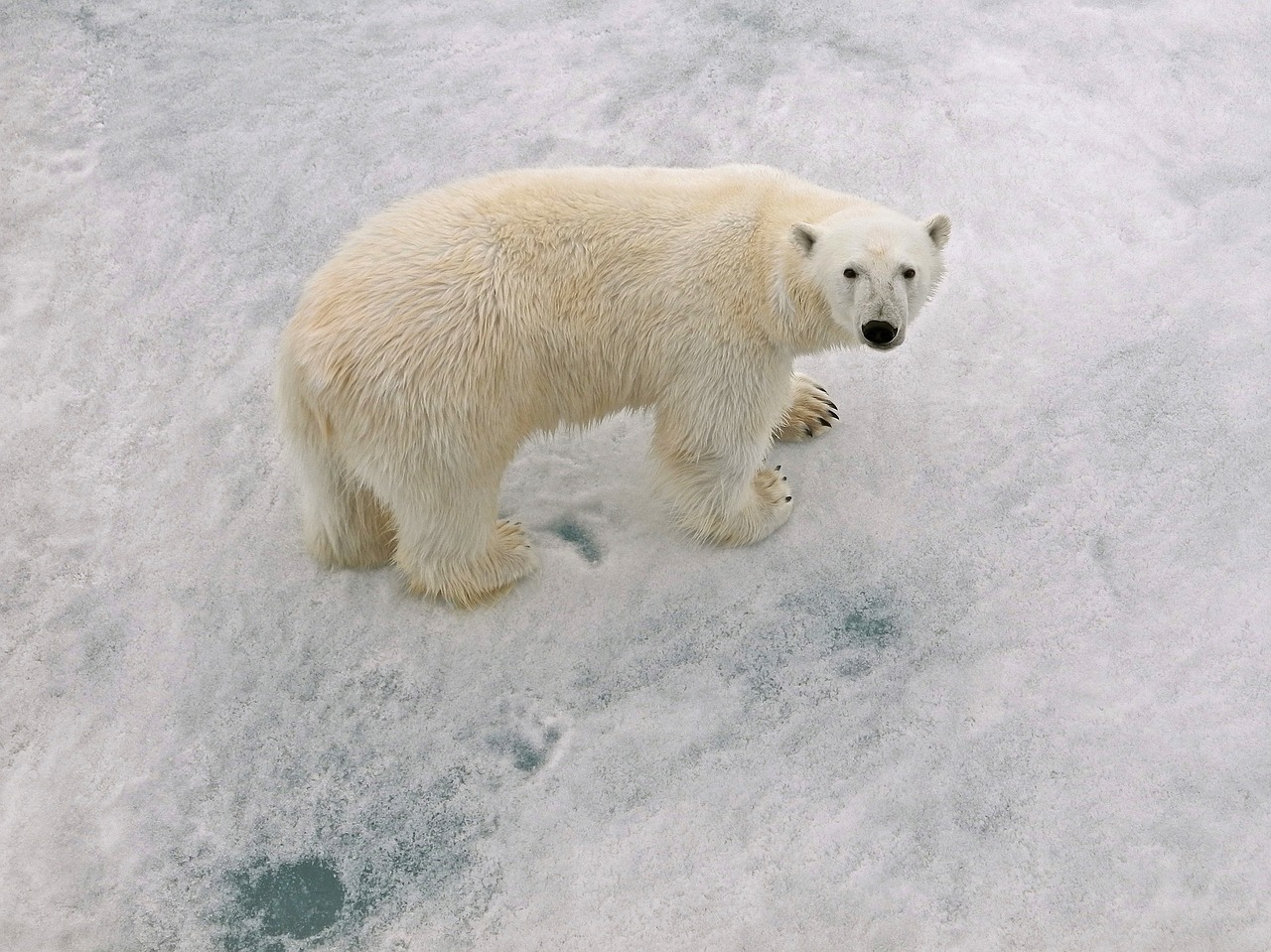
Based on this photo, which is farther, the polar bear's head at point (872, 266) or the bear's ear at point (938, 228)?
the bear's ear at point (938, 228)

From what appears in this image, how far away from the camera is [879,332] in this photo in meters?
3.39

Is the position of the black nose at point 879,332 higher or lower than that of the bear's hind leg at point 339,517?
higher

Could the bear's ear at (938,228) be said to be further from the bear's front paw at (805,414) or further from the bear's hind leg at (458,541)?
the bear's hind leg at (458,541)

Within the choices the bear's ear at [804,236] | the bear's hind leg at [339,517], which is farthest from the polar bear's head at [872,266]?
the bear's hind leg at [339,517]

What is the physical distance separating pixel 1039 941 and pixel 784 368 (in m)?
1.84

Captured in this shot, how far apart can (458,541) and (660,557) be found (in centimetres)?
76

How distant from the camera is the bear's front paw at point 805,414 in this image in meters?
4.47

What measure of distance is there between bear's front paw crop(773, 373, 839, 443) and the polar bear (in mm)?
495

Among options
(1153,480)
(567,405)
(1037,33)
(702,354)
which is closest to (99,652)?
(567,405)

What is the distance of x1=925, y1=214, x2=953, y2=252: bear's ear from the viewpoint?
3.49 metres

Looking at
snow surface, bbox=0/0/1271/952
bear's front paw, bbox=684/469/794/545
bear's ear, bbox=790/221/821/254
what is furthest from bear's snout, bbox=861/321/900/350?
snow surface, bbox=0/0/1271/952

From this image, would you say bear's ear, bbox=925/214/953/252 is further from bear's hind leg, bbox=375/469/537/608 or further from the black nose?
bear's hind leg, bbox=375/469/537/608

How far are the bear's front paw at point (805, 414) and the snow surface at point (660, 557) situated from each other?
108mm

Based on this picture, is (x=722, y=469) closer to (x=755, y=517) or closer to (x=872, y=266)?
(x=755, y=517)
